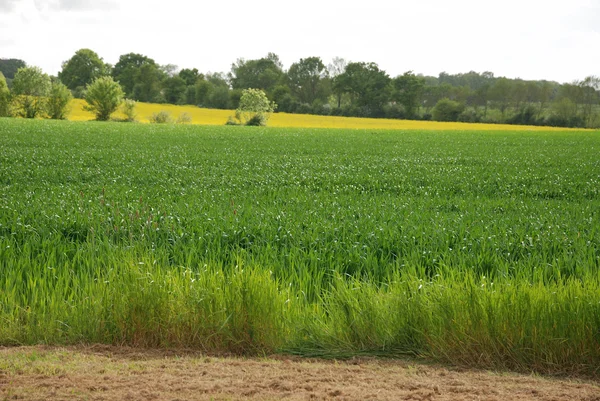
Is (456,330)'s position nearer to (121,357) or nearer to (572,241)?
(121,357)

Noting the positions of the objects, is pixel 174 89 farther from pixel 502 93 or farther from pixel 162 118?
pixel 502 93

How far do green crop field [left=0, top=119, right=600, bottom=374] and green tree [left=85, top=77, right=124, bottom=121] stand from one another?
64688mm

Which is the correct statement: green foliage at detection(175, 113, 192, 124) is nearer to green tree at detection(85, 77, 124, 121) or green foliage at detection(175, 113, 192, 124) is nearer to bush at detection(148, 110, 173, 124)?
bush at detection(148, 110, 173, 124)

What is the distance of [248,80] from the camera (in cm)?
11056

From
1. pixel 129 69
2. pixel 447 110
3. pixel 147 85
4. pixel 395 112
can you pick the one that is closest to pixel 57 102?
pixel 147 85

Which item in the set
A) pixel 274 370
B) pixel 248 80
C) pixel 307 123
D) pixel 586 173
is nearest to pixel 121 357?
pixel 274 370

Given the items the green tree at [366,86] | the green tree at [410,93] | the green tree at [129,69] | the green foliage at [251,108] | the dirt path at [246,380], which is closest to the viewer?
the dirt path at [246,380]

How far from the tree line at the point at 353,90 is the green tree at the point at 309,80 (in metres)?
0.20

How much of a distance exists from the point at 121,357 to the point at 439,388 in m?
2.54

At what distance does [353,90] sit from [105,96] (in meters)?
43.8

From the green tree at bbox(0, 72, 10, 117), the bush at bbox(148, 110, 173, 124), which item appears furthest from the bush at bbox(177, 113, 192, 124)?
the green tree at bbox(0, 72, 10, 117)

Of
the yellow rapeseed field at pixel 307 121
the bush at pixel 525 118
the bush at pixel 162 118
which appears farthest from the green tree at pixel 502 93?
the bush at pixel 162 118

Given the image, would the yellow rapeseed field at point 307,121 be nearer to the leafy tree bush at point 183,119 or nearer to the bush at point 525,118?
the leafy tree bush at point 183,119

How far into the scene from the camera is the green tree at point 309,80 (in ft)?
352
